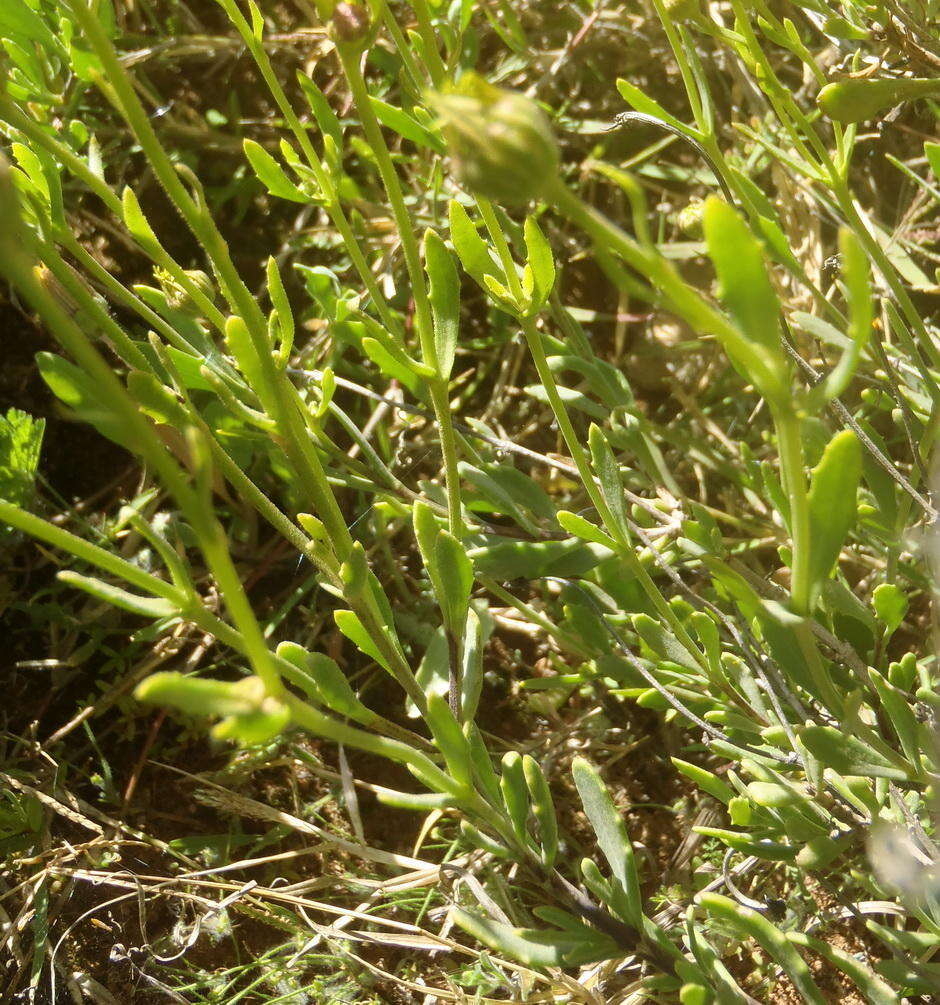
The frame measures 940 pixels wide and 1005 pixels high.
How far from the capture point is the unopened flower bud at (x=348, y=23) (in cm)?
107

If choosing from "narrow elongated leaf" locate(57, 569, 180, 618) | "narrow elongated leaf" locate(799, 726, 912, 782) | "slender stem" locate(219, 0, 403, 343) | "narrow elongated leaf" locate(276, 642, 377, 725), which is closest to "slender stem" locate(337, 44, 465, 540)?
"slender stem" locate(219, 0, 403, 343)

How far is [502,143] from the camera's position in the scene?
0.78 metres

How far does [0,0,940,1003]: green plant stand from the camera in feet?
2.64

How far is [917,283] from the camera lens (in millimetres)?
1988

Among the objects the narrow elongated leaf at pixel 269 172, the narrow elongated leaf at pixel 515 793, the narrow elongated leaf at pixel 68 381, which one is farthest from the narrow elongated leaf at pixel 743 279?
the narrow elongated leaf at pixel 269 172

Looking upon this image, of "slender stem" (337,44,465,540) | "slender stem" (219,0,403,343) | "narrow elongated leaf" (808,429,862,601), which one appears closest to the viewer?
"narrow elongated leaf" (808,429,862,601)

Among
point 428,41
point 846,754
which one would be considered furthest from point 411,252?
point 846,754

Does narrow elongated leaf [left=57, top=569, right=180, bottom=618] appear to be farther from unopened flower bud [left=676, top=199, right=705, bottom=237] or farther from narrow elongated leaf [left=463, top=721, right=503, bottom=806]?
unopened flower bud [left=676, top=199, right=705, bottom=237]

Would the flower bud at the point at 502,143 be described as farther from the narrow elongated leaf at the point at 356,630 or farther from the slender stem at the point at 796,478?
the narrow elongated leaf at the point at 356,630

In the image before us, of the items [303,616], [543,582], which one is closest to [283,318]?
[543,582]

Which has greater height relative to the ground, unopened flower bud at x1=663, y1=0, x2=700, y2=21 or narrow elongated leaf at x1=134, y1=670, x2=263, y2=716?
unopened flower bud at x1=663, y1=0, x2=700, y2=21

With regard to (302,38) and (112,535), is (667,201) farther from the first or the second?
(112,535)

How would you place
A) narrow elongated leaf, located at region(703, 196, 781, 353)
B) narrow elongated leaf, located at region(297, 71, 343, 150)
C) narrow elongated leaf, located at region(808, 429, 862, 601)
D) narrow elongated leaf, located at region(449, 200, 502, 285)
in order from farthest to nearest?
narrow elongated leaf, located at region(297, 71, 343, 150) → narrow elongated leaf, located at region(449, 200, 502, 285) → narrow elongated leaf, located at region(808, 429, 862, 601) → narrow elongated leaf, located at region(703, 196, 781, 353)

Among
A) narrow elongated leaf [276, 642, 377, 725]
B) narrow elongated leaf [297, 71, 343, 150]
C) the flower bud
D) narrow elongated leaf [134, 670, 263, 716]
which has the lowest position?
narrow elongated leaf [276, 642, 377, 725]
